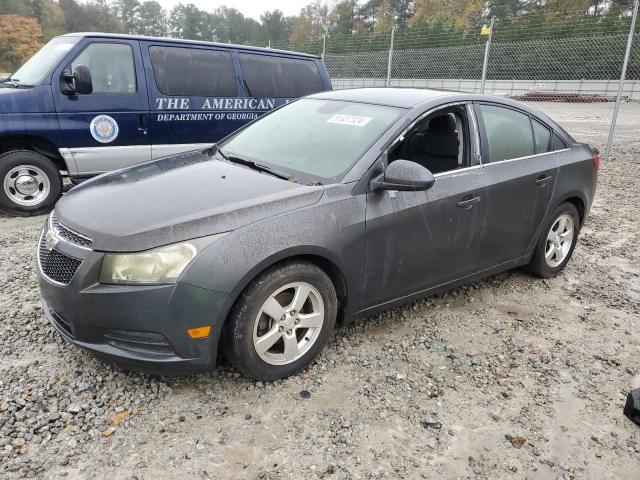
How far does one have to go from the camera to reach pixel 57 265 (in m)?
2.54

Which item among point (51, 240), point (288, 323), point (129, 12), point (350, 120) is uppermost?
point (129, 12)

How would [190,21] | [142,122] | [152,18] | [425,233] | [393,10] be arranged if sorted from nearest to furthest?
[425,233], [142,122], [393,10], [152,18], [190,21]

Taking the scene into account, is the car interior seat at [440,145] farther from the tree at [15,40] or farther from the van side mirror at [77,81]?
the tree at [15,40]

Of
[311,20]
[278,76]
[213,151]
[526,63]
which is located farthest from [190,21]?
[213,151]

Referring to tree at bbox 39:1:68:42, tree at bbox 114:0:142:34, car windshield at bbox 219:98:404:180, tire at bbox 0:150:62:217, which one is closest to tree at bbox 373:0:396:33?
tree at bbox 39:1:68:42

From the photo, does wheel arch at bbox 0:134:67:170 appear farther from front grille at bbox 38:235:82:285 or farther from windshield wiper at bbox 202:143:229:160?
front grille at bbox 38:235:82:285

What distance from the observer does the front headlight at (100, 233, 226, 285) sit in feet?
7.64

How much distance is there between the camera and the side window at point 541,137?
13.1 feet

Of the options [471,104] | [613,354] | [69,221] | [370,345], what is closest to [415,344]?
[370,345]

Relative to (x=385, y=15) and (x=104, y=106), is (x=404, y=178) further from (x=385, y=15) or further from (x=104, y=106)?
(x=385, y=15)

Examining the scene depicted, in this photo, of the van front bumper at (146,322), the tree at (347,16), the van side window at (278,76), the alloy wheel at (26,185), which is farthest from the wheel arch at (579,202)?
the tree at (347,16)

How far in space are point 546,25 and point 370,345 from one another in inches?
510

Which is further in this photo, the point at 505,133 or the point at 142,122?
the point at 142,122

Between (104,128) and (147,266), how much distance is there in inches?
157
